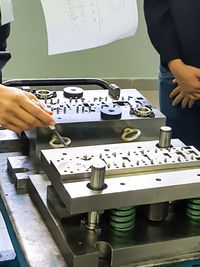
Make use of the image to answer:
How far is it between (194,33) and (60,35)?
1.31ft

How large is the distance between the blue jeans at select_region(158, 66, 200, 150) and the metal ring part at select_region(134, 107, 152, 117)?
0.34 m

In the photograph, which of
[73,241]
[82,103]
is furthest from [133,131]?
[73,241]

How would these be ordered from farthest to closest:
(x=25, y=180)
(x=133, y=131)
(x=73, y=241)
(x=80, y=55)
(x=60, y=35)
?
(x=80, y=55)
(x=60, y=35)
(x=133, y=131)
(x=25, y=180)
(x=73, y=241)

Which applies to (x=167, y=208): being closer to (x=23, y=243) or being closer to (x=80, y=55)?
(x=23, y=243)

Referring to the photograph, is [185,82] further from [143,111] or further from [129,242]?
[129,242]

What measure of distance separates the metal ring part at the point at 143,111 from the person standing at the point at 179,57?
31 centimetres

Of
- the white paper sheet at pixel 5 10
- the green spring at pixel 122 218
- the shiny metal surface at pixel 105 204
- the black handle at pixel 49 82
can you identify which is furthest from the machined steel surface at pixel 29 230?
the white paper sheet at pixel 5 10

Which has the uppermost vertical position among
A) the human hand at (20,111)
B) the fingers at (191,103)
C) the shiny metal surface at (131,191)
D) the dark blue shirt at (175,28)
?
the dark blue shirt at (175,28)

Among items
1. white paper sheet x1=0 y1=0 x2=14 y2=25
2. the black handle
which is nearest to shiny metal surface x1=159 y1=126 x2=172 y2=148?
the black handle

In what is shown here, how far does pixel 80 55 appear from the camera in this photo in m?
3.06

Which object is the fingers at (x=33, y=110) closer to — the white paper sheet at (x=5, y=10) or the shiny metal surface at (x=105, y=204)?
the shiny metal surface at (x=105, y=204)

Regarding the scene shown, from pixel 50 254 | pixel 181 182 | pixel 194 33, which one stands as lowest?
pixel 50 254

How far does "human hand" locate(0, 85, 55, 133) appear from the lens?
98 cm

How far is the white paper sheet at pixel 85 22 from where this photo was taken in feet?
4.33
